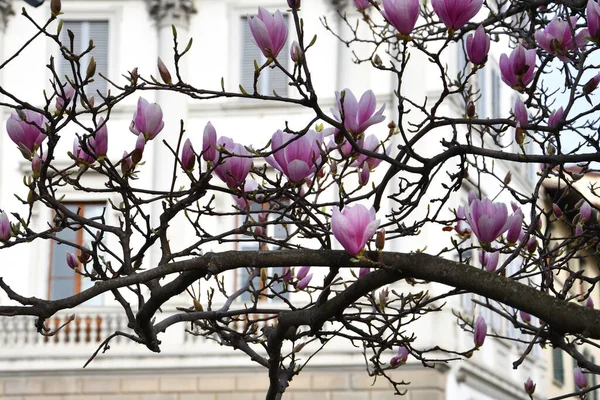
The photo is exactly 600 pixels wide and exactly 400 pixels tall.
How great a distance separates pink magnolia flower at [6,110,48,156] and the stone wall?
Answer: 15323 millimetres

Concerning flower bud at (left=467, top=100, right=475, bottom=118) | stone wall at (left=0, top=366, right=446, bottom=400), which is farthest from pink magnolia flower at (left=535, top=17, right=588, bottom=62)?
stone wall at (left=0, top=366, right=446, bottom=400)

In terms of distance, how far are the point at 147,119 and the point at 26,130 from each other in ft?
1.72

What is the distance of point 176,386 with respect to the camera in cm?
2075

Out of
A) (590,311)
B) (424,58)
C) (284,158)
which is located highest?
(424,58)

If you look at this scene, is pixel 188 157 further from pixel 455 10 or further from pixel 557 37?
pixel 557 37

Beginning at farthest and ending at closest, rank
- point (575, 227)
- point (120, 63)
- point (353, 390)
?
point (120, 63)
point (353, 390)
point (575, 227)

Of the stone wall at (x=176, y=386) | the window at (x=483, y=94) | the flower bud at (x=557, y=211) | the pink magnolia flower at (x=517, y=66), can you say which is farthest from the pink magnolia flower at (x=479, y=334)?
the window at (x=483, y=94)

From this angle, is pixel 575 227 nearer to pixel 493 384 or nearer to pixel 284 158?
pixel 284 158

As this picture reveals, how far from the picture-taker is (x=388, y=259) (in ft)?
15.2

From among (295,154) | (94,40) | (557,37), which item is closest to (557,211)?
(557,37)

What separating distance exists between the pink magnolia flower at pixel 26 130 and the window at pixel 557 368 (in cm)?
2307

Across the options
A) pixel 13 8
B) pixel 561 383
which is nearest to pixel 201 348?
pixel 13 8

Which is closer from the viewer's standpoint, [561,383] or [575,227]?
[575,227]

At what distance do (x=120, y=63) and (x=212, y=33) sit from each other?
5.18 feet
